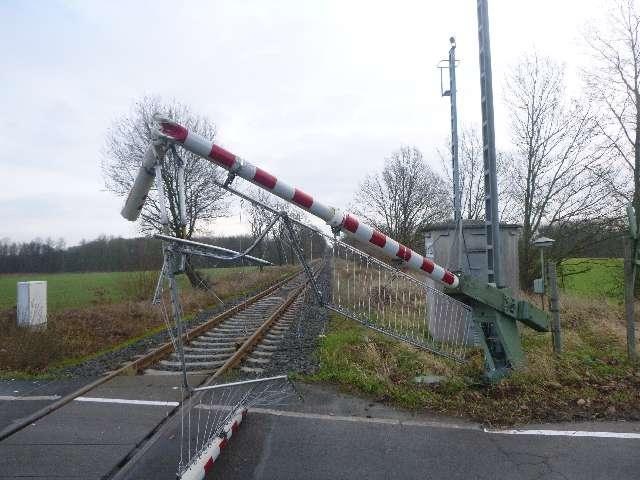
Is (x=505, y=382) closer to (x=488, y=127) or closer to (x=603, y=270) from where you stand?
(x=488, y=127)

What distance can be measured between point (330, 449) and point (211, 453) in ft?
3.89

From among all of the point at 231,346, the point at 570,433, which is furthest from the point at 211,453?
the point at 231,346

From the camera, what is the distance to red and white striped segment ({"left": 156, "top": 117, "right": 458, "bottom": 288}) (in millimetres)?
4555

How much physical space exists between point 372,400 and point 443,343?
3.13 meters

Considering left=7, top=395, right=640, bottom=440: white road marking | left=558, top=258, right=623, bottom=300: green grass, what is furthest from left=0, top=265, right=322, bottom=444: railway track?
left=558, top=258, right=623, bottom=300: green grass

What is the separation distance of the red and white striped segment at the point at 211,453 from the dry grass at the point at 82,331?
6.57 feet

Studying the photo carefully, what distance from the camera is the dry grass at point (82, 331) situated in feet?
26.5

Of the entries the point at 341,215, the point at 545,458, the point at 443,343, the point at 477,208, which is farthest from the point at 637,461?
the point at 477,208

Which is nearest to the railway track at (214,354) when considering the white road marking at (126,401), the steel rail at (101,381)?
the steel rail at (101,381)

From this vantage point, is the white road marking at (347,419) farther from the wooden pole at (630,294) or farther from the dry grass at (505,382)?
the wooden pole at (630,294)

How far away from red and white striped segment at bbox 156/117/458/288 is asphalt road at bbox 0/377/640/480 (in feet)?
6.27

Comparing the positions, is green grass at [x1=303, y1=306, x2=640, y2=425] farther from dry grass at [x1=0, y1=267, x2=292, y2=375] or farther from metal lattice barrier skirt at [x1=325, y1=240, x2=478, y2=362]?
dry grass at [x1=0, y1=267, x2=292, y2=375]

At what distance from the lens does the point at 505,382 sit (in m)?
6.23

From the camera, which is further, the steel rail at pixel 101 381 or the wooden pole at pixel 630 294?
the wooden pole at pixel 630 294
